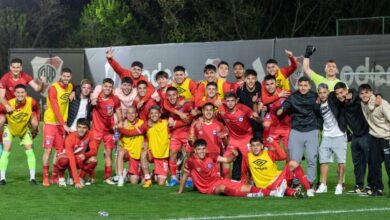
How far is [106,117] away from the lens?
1452 centimetres

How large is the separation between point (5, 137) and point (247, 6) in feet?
88.1

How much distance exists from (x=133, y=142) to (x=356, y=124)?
12.5ft

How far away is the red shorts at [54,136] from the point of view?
14188 millimetres

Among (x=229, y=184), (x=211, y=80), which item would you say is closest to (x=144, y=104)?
(x=211, y=80)

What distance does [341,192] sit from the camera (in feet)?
41.5

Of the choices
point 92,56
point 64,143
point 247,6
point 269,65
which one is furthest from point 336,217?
point 247,6

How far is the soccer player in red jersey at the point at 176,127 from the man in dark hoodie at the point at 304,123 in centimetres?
194

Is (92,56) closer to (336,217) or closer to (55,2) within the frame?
(55,2)

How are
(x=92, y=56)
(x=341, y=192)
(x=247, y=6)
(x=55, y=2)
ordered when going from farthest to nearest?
(x=55, y=2)
(x=247, y=6)
(x=92, y=56)
(x=341, y=192)

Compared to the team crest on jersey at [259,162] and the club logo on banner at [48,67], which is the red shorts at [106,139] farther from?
the club logo on banner at [48,67]

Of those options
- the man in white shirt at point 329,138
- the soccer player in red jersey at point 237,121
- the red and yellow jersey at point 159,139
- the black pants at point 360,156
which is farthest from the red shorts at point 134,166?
the black pants at point 360,156

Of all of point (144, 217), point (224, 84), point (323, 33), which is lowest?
point (144, 217)

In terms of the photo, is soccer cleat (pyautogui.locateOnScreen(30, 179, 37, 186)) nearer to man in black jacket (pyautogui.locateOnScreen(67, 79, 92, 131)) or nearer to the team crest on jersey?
man in black jacket (pyautogui.locateOnScreen(67, 79, 92, 131))

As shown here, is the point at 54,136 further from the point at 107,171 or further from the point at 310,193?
the point at 310,193
